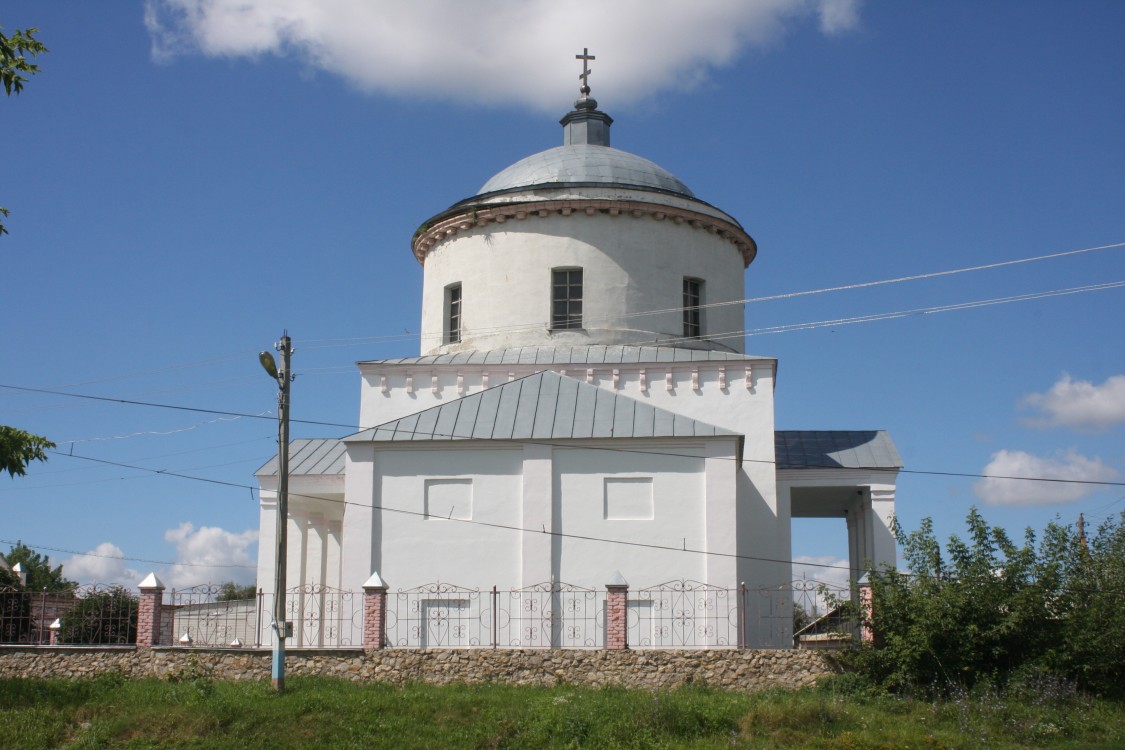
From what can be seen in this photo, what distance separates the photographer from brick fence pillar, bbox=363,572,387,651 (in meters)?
17.8

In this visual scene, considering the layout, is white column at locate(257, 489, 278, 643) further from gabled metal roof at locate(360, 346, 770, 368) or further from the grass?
the grass

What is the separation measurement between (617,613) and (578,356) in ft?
24.1

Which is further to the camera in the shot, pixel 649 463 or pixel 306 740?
pixel 649 463

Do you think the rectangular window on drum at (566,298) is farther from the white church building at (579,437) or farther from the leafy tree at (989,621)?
the leafy tree at (989,621)

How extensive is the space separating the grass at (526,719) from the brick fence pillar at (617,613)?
3.65ft

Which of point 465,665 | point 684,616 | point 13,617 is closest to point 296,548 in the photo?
point 13,617

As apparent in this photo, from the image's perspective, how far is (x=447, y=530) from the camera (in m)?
20.2

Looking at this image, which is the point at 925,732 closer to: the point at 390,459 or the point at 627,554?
the point at 627,554

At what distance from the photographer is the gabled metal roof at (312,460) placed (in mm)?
23688

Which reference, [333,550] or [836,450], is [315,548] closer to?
[333,550]

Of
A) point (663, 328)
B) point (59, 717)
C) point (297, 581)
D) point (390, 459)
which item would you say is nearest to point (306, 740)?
point (59, 717)

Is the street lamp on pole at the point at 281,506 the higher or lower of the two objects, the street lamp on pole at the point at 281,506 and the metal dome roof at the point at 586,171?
the lower

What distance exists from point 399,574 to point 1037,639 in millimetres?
9525

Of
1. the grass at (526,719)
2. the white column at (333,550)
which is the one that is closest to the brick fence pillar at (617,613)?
the grass at (526,719)
